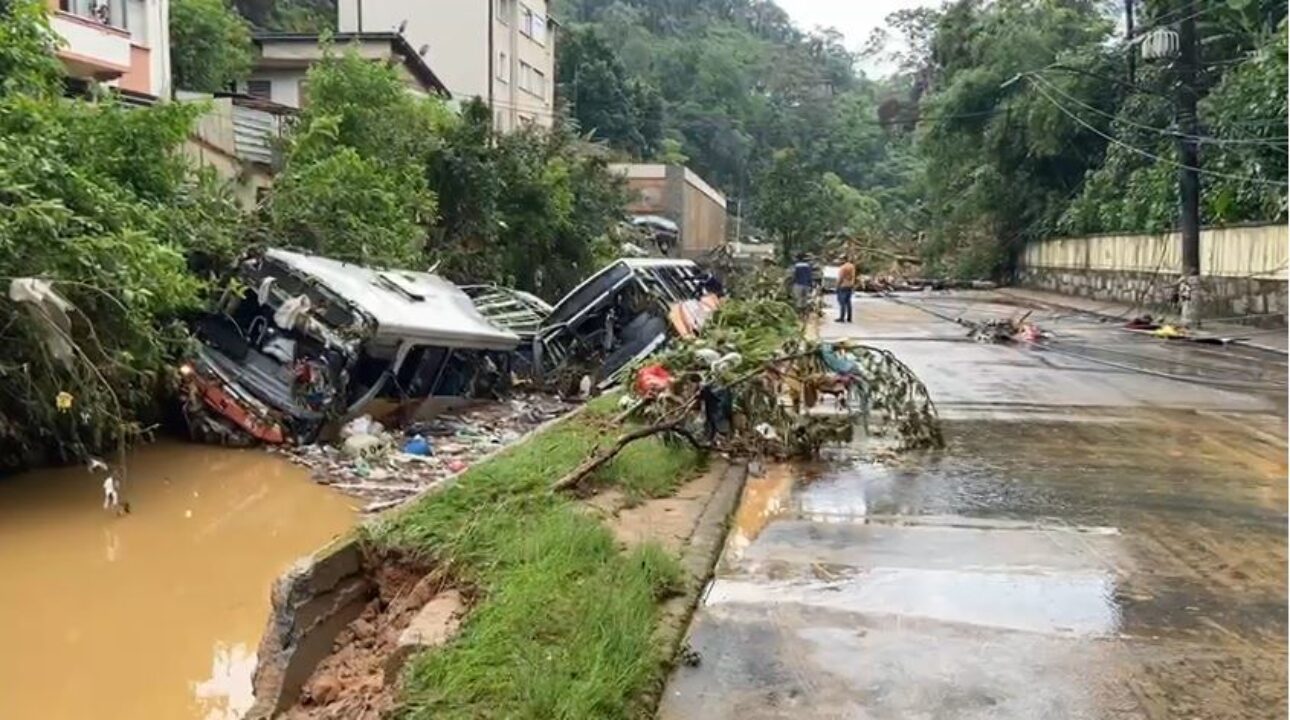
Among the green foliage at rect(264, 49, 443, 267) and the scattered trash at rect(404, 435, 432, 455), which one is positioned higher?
the green foliage at rect(264, 49, 443, 267)

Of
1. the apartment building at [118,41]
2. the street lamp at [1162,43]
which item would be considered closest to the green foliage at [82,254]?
the apartment building at [118,41]

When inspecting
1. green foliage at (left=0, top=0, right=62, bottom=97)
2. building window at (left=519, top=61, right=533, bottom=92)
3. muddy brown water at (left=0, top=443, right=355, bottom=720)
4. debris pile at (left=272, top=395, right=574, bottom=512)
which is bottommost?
muddy brown water at (left=0, top=443, right=355, bottom=720)

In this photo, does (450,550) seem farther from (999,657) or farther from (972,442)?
(972,442)

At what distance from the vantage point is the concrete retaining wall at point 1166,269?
22.6 metres

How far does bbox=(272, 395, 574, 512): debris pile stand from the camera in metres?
11.1

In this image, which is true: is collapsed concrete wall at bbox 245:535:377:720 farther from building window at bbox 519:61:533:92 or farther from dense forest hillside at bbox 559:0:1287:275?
building window at bbox 519:61:533:92

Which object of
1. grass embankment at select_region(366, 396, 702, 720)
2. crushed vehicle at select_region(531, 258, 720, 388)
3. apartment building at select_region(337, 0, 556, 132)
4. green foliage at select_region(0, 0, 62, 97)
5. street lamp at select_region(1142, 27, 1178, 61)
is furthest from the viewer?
apartment building at select_region(337, 0, 556, 132)

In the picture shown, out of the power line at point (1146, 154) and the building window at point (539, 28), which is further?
the building window at point (539, 28)

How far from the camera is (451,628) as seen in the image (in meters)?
4.73

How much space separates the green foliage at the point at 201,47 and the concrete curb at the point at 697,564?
2552 cm

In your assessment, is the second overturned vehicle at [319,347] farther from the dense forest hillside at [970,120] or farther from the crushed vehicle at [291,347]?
the dense forest hillside at [970,120]

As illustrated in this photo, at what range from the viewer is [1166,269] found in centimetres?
2858

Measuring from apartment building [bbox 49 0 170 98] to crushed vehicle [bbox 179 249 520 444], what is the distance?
1012 cm

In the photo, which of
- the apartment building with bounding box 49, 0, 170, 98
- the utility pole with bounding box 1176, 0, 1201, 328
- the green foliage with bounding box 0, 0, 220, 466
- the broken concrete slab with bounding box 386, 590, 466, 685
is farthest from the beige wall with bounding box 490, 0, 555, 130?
the broken concrete slab with bounding box 386, 590, 466, 685
